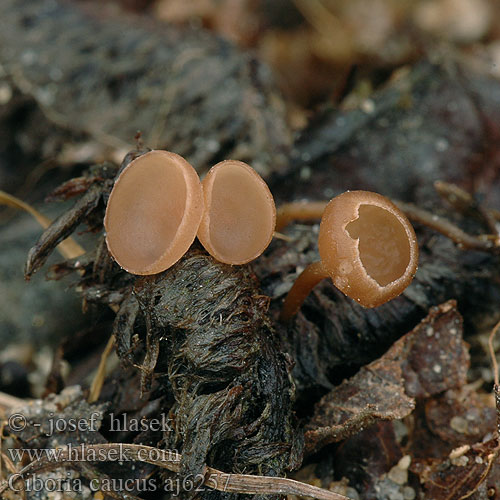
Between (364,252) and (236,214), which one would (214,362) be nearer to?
(236,214)

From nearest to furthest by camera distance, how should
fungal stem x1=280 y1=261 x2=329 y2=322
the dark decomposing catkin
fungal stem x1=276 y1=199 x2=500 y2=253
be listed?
1. the dark decomposing catkin
2. fungal stem x1=280 y1=261 x2=329 y2=322
3. fungal stem x1=276 y1=199 x2=500 y2=253

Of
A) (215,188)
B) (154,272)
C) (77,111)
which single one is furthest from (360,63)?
(154,272)

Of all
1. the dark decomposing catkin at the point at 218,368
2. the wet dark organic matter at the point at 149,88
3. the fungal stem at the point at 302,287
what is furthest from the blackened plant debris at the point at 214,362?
the wet dark organic matter at the point at 149,88

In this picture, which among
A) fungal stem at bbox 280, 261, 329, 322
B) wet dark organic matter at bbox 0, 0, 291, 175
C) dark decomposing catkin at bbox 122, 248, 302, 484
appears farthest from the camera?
wet dark organic matter at bbox 0, 0, 291, 175

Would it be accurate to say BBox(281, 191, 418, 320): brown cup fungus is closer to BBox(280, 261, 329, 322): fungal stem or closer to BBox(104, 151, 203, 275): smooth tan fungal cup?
BBox(280, 261, 329, 322): fungal stem

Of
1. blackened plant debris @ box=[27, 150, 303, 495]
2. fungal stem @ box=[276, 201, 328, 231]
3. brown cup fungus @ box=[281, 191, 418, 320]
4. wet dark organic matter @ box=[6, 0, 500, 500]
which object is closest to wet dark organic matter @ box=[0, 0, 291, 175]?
wet dark organic matter @ box=[6, 0, 500, 500]

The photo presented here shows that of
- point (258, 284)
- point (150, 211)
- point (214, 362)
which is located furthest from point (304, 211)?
point (214, 362)
